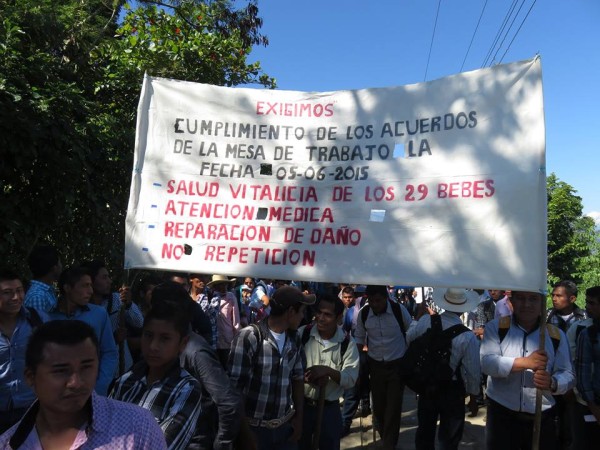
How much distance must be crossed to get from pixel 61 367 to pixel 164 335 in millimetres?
682

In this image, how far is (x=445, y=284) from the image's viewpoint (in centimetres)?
312

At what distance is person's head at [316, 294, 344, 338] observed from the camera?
15.0 feet

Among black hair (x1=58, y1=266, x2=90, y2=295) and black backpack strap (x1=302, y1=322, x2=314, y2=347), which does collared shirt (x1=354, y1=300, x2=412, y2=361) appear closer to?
black backpack strap (x1=302, y1=322, x2=314, y2=347)

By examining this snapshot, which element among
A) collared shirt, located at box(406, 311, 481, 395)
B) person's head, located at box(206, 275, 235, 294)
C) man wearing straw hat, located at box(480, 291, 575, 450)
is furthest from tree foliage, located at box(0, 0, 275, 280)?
man wearing straw hat, located at box(480, 291, 575, 450)

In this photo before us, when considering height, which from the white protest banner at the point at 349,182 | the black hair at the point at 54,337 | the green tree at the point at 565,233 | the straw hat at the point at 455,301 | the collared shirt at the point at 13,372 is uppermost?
the green tree at the point at 565,233

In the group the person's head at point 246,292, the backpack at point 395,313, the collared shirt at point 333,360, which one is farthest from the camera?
the person's head at point 246,292

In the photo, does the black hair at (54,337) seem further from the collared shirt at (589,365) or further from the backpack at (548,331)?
the collared shirt at (589,365)

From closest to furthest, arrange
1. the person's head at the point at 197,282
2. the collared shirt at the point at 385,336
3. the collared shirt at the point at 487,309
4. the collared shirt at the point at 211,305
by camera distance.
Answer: the collared shirt at the point at 385,336 < the person's head at the point at 197,282 < the collared shirt at the point at 211,305 < the collared shirt at the point at 487,309

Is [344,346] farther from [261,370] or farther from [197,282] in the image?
[197,282]

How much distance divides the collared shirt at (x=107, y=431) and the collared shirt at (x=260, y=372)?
1.78 meters

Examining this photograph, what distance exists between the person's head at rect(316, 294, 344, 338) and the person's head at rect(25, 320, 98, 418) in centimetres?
298

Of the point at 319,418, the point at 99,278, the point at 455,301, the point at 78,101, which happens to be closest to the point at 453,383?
the point at 455,301

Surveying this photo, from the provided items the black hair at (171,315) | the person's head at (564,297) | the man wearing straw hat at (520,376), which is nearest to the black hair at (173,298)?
the black hair at (171,315)

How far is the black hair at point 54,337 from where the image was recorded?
167 cm
